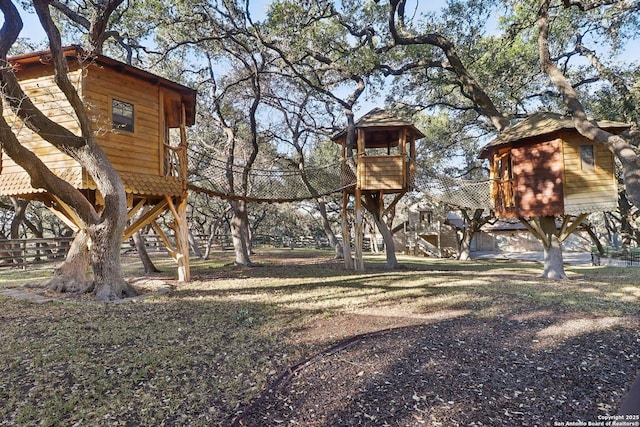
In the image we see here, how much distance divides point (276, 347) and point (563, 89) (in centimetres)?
728

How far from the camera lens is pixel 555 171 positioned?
9.27 meters

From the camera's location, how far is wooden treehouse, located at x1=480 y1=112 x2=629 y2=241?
894cm

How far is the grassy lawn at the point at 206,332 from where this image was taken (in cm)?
280

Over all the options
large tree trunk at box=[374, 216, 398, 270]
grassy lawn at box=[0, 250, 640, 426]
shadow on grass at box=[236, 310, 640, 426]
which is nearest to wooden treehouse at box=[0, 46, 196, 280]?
grassy lawn at box=[0, 250, 640, 426]

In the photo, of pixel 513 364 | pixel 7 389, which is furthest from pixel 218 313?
pixel 513 364

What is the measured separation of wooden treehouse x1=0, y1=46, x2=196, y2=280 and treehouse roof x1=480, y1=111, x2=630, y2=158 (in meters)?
8.95

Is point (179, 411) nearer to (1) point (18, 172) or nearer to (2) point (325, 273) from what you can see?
(1) point (18, 172)

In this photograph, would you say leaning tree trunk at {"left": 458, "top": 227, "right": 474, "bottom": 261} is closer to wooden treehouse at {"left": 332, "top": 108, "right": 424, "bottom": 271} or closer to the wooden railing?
the wooden railing

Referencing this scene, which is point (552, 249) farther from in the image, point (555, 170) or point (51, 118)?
point (51, 118)

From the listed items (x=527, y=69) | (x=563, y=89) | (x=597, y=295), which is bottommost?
(x=597, y=295)

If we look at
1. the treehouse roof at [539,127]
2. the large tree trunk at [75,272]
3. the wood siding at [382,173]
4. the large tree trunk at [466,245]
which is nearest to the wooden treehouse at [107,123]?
the large tree trunk at [75,272]

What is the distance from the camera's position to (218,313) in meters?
5.60

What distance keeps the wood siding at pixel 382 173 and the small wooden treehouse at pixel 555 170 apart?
108 inches

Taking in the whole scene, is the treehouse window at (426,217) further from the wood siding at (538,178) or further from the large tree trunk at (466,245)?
the wood siding at (538,178)
